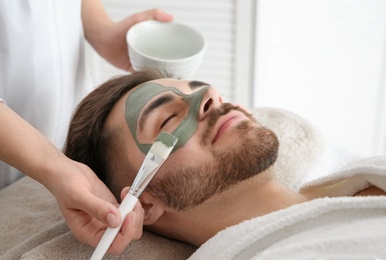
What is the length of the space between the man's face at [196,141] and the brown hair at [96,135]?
6cm

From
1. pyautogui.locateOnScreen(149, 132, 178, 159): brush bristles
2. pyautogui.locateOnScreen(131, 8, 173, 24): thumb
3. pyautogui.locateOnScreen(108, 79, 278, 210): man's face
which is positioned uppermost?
pyautogui.locateOnScreen(131, 8, 173, 24): thumb

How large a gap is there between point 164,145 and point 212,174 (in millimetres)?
151

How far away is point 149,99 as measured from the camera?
1.40 metres

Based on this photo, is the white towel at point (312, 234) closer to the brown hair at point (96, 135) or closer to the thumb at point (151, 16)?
the brown hair at point (96, 135)

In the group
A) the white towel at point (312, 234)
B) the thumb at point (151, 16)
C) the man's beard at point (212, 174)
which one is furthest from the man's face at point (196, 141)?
the thumb at point (151, 16)

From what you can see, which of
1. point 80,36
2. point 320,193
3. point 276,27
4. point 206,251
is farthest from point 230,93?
point 206,251

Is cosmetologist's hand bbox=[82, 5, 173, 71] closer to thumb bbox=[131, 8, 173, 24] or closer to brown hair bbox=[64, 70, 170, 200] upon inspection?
thumb bbox=[131, 8, 173, 24]

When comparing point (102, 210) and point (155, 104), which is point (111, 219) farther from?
point (155, 104)

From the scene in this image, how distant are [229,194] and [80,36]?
2.45 feet

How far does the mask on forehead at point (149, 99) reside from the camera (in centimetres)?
131

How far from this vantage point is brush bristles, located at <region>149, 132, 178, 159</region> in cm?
117

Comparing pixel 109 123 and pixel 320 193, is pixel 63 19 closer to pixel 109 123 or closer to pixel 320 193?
pixel 109 123

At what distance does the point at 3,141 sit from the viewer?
49.4 inches

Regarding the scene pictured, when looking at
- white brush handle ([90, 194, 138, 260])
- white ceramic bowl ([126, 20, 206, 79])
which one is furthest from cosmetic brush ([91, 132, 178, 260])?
white ceramic bowl ([126, 20, 206, 79])
